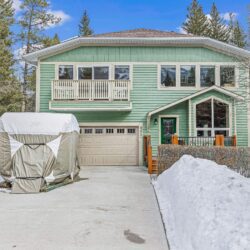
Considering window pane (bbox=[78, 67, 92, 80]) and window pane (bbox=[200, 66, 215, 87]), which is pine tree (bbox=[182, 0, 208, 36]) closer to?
window pane (bbox=[200, 66, 215, 87])

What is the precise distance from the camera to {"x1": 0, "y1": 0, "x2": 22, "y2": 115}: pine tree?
67.5 feet

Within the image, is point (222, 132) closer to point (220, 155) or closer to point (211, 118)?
point (211, 118)

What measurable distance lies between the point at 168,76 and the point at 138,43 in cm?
237

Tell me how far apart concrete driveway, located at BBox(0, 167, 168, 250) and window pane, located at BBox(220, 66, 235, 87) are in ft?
29.2

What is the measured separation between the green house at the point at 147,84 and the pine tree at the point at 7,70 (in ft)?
24.5

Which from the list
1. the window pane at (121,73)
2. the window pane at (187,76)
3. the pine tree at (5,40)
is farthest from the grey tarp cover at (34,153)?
the pine tree at (5,40)

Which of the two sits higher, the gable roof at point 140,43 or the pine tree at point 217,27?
the pine tree at point 217,27

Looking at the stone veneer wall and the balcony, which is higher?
the balcony

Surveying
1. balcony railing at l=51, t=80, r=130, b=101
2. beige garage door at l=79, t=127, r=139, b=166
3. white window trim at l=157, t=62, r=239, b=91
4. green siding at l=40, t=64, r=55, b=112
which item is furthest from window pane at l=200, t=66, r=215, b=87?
green siding at l=40, t=64, r=55, b=112

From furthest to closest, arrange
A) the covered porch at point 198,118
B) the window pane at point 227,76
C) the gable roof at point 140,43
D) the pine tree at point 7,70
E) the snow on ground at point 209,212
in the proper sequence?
the pine tree at point 7,70 < the window pane at point 227,76 < the gable roof at point 140,43 < the covered porch at point 198,118 < the snow on ground at point 209,212

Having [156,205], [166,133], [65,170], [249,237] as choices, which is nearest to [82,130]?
[166,133]

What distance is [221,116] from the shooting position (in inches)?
547

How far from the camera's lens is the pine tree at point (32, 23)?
2377cm

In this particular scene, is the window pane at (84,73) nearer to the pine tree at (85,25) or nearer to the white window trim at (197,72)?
the white window trim at (197,72)
